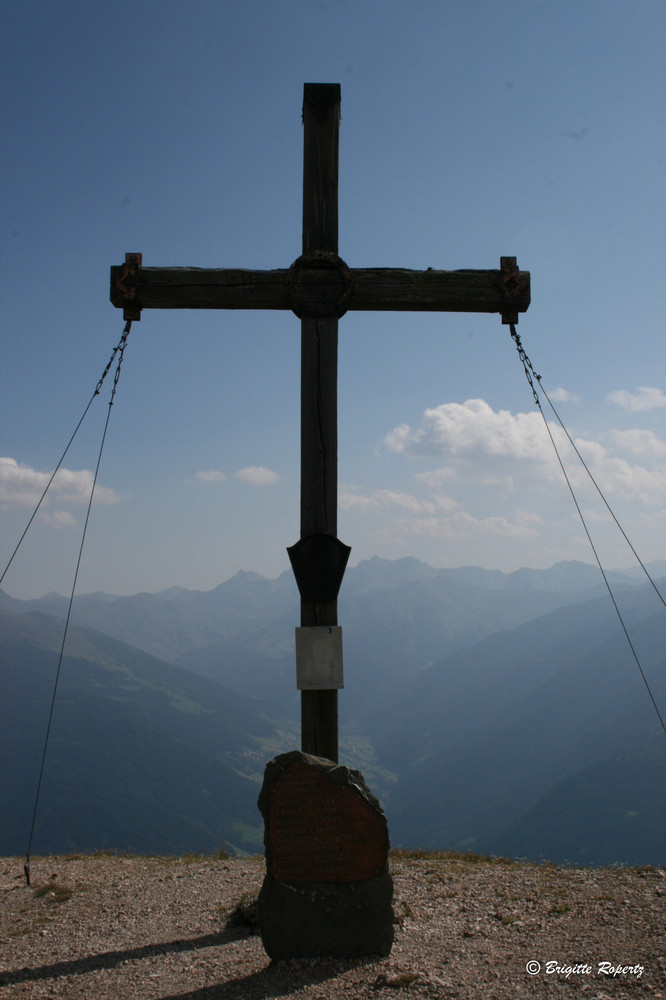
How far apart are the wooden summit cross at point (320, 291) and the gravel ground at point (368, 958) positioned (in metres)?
2.05

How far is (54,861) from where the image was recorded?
34.0ft

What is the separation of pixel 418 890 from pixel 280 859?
3.17 metres

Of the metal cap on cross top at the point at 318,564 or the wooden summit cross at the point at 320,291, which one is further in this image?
the wooden summit cross at the point at 320,291

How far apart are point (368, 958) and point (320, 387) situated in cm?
553

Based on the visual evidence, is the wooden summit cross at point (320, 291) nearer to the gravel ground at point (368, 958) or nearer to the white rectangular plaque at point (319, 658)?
the white rectangular plaque at point (319, 658)

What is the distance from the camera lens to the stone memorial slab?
5.77 metres

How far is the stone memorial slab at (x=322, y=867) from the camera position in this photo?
5766mm

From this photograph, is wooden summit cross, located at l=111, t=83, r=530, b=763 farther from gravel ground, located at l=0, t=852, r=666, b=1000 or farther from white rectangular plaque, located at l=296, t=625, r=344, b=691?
gravel ground, located at l=0, t=852, r=666, b=1000

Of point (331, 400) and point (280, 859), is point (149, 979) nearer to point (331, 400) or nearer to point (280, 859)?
point (280, 859)

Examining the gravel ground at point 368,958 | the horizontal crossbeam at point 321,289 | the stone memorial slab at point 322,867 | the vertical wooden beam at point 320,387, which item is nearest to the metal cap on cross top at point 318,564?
the vertical wooden beam at point 320,387

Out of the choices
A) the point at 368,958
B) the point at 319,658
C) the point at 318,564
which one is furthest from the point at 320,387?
the point at 368,958

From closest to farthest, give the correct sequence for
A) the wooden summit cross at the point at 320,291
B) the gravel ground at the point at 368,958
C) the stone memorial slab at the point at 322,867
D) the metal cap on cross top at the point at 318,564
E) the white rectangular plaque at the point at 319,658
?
the gravel ground at the point at 368,958
the stone memorial slab at the point at 322,867
the white rectangular plaque at the point at 319,658
the metal cap on cross top at the point at 318,564
the wooden summit cross at the point at 320,291

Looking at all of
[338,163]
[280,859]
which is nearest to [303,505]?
[280,859]

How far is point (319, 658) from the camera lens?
257 inches
